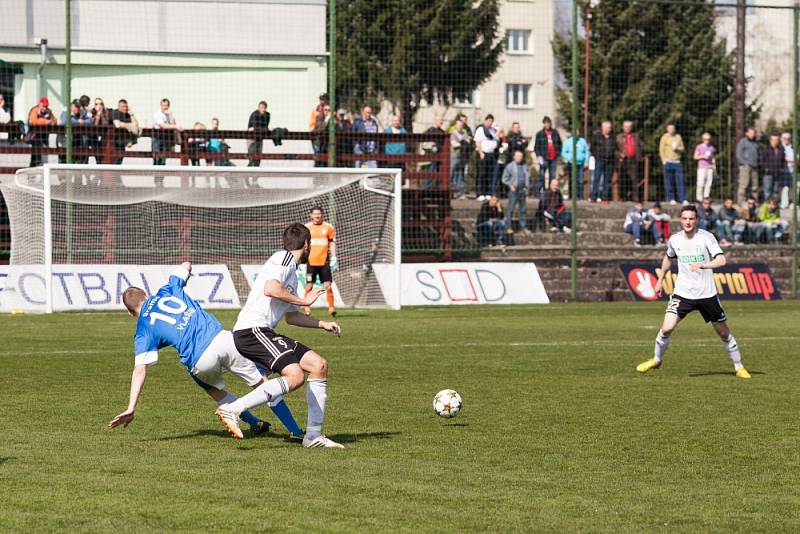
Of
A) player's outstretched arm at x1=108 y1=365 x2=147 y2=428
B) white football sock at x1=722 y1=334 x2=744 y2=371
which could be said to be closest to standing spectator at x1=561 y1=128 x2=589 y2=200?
white football sock at x1=722 y1=334 x2=744 y2=371

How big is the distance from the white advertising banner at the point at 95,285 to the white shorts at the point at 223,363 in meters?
14.0

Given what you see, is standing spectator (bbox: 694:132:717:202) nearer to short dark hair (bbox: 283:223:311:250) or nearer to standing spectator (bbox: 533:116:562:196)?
standing spectator (bbox: 533:116:562:196)

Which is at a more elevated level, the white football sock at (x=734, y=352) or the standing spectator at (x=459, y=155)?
the standing spectator at (x=459, y=155)

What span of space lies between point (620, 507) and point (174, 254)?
59.2 ft

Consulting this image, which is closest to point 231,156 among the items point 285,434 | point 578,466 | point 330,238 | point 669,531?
point 330,238

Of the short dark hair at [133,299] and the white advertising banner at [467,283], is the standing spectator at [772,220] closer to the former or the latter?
the white advertising banner at [467,283]

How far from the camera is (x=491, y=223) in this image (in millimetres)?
28125

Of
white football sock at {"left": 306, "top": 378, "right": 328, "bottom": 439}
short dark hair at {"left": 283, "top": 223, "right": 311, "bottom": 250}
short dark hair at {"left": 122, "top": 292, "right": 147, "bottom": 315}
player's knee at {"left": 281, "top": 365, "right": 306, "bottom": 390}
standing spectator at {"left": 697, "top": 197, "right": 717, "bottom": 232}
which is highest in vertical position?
short dark hair at {"left": 283, "top": 223, "right": 311, "bottom": 250}

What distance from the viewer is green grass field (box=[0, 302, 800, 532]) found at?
7164mm

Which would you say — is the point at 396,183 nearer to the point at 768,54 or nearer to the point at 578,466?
the point at 578,466

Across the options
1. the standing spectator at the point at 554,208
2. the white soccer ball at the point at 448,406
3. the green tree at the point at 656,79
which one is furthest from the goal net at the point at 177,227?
the white soccer ball at the point at 448,406

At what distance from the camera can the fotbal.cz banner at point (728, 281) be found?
1115 inches

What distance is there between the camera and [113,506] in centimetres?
725

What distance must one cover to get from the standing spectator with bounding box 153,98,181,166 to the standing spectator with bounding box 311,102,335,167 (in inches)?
114
